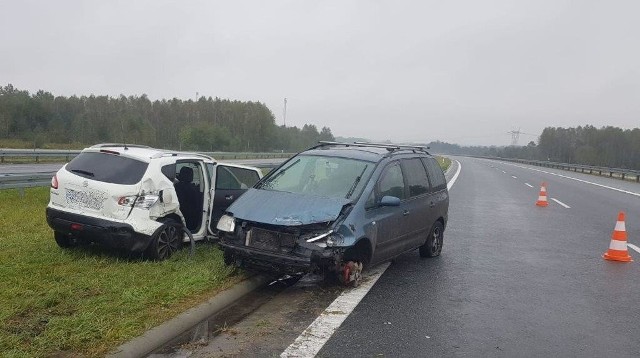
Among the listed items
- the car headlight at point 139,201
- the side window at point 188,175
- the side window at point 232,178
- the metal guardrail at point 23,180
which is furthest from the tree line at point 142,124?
the car headlight at point 139,201

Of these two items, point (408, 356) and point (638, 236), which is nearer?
point (408, 356)

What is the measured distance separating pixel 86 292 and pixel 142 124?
4852 cm

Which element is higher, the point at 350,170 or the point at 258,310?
the point at 350,170

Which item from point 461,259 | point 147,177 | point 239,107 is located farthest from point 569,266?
point 239,107

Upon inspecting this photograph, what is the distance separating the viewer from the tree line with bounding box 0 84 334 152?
136 ft

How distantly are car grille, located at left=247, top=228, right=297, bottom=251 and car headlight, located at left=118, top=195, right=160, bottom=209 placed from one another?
4.72ft

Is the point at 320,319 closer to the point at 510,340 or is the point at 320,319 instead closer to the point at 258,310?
the point at 258,310

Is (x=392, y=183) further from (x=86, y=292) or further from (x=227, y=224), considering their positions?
(x=86, y=292)

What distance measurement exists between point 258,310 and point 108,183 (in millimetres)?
2514

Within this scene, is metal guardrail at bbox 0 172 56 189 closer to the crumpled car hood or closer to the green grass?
the green grass

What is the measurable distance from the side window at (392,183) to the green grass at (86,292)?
6.94ft

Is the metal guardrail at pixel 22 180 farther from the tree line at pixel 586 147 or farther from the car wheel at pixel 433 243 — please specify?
the tree line at pixel 586 147

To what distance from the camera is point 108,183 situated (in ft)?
21.6

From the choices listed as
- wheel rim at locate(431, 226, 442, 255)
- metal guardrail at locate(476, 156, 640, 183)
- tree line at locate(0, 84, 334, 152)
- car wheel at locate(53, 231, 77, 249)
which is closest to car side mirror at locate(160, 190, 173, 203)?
car wheel at locate(53, 231, 77, 249)
